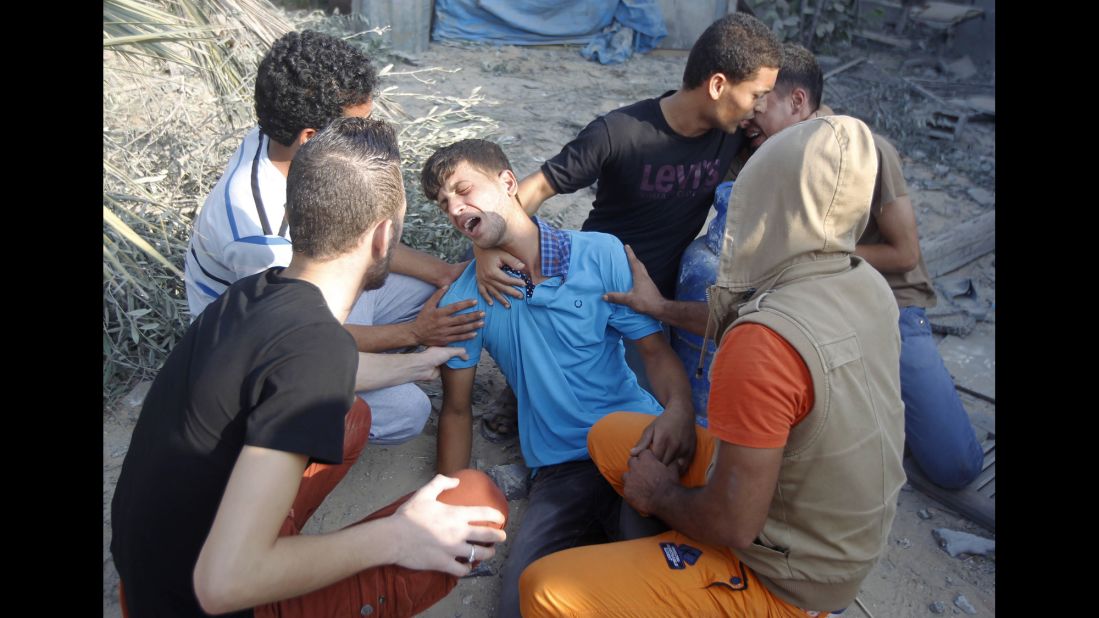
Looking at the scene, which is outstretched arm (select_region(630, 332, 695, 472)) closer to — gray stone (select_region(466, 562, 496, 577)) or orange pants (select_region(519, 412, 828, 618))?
orange pants (select_region(519, 412, 828, 618))

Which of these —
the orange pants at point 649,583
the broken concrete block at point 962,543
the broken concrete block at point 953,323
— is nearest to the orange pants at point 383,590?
the orange pants at point 649,583

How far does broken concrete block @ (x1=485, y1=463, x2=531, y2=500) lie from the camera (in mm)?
3338

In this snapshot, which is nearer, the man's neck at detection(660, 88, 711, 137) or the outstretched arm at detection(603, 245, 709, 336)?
the outstretched arm at detection(603, 245, 709, 336)

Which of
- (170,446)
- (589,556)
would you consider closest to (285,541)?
(170,446)

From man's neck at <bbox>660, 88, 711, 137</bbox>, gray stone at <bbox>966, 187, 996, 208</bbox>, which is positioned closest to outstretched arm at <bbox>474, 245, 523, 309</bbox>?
man's neck at <bbox>660, 88, 711, 137</bbox>

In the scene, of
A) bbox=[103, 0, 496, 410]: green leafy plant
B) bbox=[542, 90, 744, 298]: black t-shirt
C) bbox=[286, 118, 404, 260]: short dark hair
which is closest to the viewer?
bbox=[286, 118, 404, 260]: short dark hair

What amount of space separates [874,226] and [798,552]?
214cm

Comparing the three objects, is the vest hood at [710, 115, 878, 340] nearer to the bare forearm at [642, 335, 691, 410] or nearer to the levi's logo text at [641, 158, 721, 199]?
the bare forearm at [642, 335, 691, 410]

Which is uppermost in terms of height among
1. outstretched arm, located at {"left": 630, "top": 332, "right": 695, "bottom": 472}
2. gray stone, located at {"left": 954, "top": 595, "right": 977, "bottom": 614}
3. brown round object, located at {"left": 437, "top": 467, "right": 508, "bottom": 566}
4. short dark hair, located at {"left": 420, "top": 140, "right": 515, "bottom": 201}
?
short dark hair, located at {"left": 420, "top": 140, "right": 515, "bottom": 201}

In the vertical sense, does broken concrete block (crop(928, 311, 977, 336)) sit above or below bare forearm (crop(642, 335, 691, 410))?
below

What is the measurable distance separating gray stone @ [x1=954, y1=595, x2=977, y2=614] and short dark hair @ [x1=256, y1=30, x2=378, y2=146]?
302 cm

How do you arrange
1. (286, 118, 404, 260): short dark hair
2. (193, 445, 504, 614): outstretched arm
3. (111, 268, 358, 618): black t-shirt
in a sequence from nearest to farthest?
(193, 445, 504, 614): outstretched arm, (111, 268, 358, 618): black t-shirt, (286, 118, 404, 260): short dark hair

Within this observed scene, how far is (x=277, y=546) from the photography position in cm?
175

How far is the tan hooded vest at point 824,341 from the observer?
1.99m
